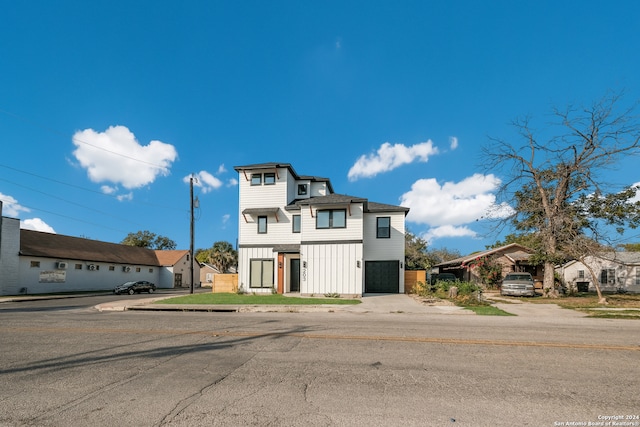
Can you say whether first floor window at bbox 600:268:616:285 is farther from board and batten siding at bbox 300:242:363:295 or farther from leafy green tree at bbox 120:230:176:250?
leafy green tree at bbox 120:230:176:250

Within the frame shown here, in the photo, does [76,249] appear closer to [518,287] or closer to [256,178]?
[256,178]

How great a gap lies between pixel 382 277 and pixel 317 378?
21.6 m

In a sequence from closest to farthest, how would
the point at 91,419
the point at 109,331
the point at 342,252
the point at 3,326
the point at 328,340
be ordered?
the point at 91,419, the point at 328,340, the point at 109,331, the point at 3,326, the point at 342,252

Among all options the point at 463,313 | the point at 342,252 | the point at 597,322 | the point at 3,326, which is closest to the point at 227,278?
the point at 342,252

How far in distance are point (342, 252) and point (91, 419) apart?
64.7 feet

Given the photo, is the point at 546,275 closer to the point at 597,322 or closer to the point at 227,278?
the point at 597,322

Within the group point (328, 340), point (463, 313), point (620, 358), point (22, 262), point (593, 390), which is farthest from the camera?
point (22, 262)

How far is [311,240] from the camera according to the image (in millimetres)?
23750

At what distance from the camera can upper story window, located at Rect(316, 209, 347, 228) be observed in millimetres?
23625

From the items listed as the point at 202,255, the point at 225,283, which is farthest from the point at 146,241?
the point at 225,283

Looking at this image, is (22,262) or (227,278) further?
(22,262)

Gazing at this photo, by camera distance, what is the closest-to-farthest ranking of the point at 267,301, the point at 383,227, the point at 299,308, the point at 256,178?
1. the point at 299,308
2. the point at 267,301
3. the point at 383,227
4. the point at 256,178

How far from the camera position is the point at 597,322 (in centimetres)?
1227

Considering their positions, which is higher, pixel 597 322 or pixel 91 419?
pixel 91 419
